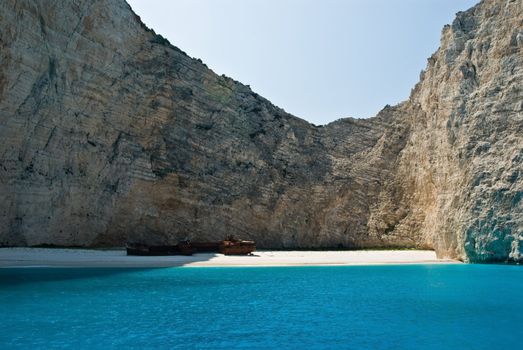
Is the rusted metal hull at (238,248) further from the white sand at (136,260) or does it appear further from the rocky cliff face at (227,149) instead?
the rocky cliff face at (227,149)

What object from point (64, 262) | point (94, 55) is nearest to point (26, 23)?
point (94, 55)

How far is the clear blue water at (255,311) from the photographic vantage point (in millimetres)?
7989

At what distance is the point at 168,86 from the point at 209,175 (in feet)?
23.2

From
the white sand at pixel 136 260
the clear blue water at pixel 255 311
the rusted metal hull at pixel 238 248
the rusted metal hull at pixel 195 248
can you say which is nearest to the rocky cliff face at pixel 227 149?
the white sand at pixel 136 260

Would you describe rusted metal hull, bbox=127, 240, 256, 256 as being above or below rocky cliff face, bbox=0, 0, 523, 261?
below

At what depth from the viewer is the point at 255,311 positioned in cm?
1073

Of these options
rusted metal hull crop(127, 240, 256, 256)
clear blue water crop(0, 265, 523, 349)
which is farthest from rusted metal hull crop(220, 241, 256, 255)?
clear blue water crop(0, 265, 523, 349)

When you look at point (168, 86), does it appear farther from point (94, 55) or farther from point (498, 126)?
point (498, 126)

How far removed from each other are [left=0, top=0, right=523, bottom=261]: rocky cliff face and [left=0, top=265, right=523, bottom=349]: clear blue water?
830 cm

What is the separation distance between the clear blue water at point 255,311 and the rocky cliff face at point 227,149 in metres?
8.30

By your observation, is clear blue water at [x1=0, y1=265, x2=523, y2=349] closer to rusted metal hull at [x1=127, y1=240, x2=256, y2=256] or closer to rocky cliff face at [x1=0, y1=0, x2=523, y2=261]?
rusted metal hull at [x1=127, y1=240, x2=256, y2=256]

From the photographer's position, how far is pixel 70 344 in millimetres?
7520

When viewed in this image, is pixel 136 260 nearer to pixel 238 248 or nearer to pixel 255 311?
pixel 238 248

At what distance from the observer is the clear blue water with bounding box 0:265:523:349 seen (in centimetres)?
799
